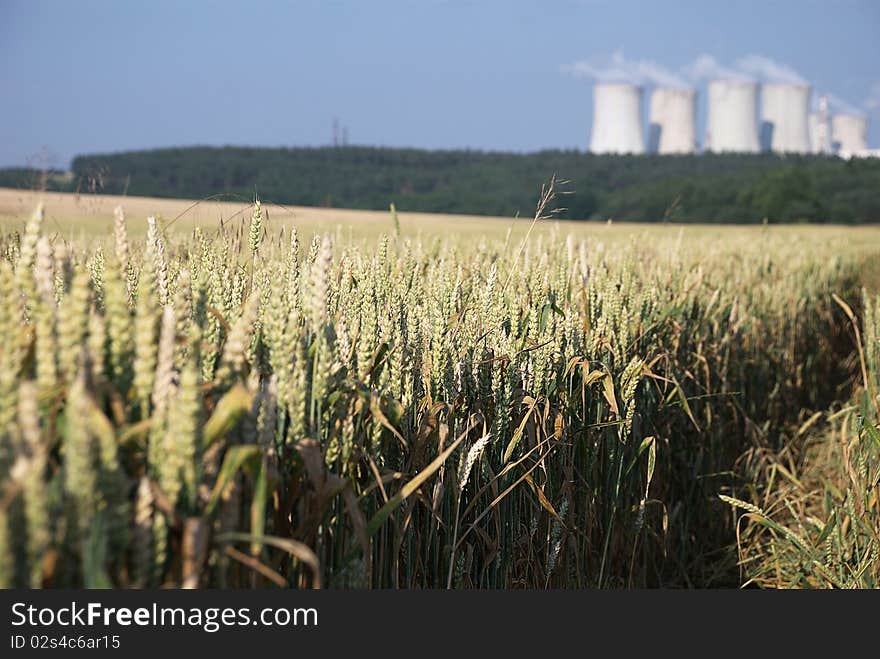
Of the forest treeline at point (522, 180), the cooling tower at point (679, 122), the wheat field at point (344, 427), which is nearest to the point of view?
Result: the wheat field at point (344, 427)

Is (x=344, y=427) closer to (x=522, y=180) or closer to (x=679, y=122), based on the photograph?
(x=679, y=122)

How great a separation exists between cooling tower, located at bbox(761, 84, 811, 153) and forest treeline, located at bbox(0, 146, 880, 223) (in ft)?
6.54

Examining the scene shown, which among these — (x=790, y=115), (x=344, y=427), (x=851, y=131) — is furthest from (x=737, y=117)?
(x=344, y=427)

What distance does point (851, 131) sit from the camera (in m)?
51.9

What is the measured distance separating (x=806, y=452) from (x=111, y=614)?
4086 millimetres

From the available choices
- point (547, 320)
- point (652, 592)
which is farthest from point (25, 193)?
point (652, 592)

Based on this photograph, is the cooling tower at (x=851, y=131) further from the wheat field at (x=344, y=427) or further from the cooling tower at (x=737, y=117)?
the wheat field at (x=344, y=427)

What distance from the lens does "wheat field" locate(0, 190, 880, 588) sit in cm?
81

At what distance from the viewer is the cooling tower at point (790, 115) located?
43.1 metres

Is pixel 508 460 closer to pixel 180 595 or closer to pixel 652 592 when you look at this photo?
pixel 652 592

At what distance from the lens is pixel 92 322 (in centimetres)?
88

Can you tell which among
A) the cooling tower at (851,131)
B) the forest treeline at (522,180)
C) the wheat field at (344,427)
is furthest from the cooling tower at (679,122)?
the wheat field at (344,427)

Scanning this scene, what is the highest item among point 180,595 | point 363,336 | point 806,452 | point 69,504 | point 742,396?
point 363,336

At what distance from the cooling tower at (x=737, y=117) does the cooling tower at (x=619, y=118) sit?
4.69 meters
